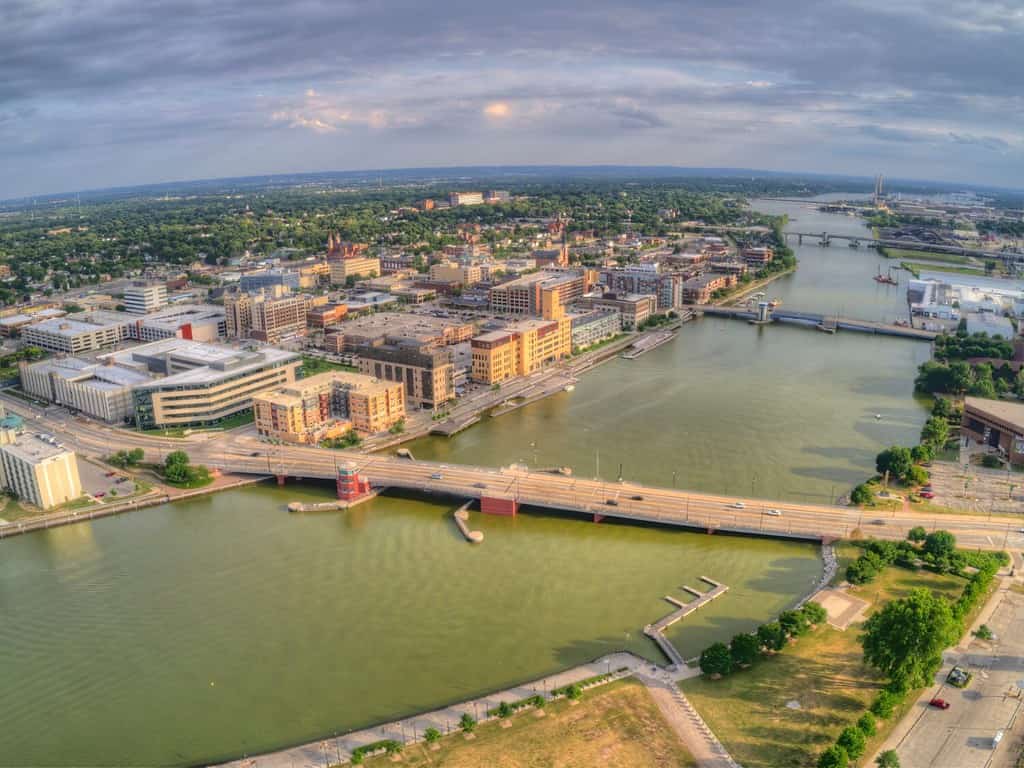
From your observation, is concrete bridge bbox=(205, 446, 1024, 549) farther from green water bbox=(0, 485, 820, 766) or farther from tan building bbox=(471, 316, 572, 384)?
tan building bbox=(471, 316, 572, 384)

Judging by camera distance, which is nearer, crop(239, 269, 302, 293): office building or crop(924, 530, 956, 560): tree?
crop(924, 530, 956, 560): tree

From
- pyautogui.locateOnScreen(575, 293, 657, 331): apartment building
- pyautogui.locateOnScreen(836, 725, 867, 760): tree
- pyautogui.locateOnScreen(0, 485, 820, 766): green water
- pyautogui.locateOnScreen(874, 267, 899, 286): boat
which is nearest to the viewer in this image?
pyautogui.locateOnScreen(836, 725, 867, 760): tree

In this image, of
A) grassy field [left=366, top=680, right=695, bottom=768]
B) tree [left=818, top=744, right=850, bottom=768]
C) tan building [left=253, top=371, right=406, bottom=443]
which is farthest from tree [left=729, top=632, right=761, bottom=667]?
tan building [left=253, top=371, right=406, bottom=443]

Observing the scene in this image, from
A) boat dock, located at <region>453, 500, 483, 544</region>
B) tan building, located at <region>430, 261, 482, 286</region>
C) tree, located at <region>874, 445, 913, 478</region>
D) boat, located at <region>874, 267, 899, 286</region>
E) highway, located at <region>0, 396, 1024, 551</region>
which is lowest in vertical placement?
boat dock, located at <region>453, 500, 483, 544</region>

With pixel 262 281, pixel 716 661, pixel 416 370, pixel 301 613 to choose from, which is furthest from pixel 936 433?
pixel 262 281

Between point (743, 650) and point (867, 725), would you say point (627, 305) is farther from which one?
point (867, 725)

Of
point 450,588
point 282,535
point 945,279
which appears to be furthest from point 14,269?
point 945,279

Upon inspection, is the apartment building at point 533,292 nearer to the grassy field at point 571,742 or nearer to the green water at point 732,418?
the green water at point 732,418
